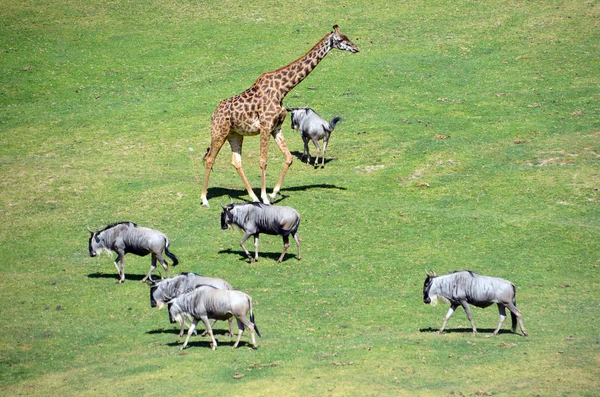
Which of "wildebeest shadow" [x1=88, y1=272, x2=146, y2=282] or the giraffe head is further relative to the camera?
the giraffe head

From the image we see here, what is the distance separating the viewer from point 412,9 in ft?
168

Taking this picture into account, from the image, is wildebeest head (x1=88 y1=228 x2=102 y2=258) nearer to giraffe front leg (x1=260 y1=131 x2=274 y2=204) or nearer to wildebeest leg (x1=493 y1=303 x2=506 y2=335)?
giraffe front leg (x1=260 y1=131 x2=274 y2=204)

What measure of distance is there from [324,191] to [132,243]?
9930 mm

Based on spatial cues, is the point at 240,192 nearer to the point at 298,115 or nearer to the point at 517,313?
the point at 298,115

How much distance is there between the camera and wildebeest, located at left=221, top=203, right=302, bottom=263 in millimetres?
24688

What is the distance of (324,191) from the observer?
3177 cm

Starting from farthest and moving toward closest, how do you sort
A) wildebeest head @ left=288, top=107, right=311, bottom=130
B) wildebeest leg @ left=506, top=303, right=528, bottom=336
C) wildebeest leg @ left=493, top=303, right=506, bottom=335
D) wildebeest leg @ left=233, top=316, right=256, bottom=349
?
wildebeest head @ left=288, top=107, right=311, bottom=130, wildebeest leg @ left=493, top=303, right=506, bottom=335, wildebeest leg @ left=506, top=303, right=528, bottom=336, wildebeest leg @ left=233, top=316, right=256, bottom=349

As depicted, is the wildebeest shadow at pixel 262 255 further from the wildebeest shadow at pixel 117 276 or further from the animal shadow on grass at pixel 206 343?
the animal shadow on grass at pixel 206 343

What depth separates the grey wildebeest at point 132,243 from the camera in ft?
77.0

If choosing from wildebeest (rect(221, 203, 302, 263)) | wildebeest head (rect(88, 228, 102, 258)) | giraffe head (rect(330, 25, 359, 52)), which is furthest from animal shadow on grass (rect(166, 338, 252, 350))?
giraffe head (rect(330, 25, 359, 52))

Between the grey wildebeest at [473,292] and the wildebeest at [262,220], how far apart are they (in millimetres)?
5432

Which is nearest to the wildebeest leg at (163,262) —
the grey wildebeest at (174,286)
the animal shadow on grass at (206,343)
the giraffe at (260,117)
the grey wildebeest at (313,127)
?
the grey wildebeest at (174,286)

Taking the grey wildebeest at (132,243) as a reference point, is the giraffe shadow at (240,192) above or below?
above

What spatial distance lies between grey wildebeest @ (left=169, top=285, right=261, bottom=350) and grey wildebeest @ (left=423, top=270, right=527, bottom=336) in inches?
176
